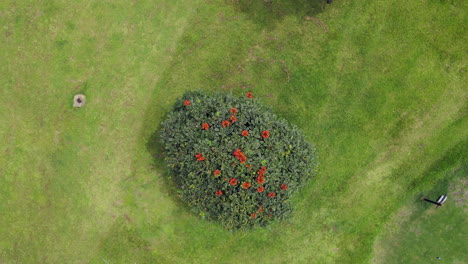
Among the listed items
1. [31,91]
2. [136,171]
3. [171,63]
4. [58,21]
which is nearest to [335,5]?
[171,63]

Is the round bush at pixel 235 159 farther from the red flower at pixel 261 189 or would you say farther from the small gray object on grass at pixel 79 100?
the small gray object on grass at pixel 79 100

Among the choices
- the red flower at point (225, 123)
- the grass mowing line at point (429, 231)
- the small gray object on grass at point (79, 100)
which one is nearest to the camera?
the red flower at point (225, 123)

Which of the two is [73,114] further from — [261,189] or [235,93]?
[261,189]

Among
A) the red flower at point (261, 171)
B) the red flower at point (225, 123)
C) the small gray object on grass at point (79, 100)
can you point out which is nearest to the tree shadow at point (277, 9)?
the red flower at point (225, 123)

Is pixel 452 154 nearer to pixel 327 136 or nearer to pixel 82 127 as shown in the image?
pixel 327 136

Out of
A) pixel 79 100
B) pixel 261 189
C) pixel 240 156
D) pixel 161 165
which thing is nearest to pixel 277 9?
pixel 240 156

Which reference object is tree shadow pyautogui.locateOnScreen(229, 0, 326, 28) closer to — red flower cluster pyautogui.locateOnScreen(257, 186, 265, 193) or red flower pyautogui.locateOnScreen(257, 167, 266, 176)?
red flower pyautogui.locateOnScreen(257, 167, 266, 176)
